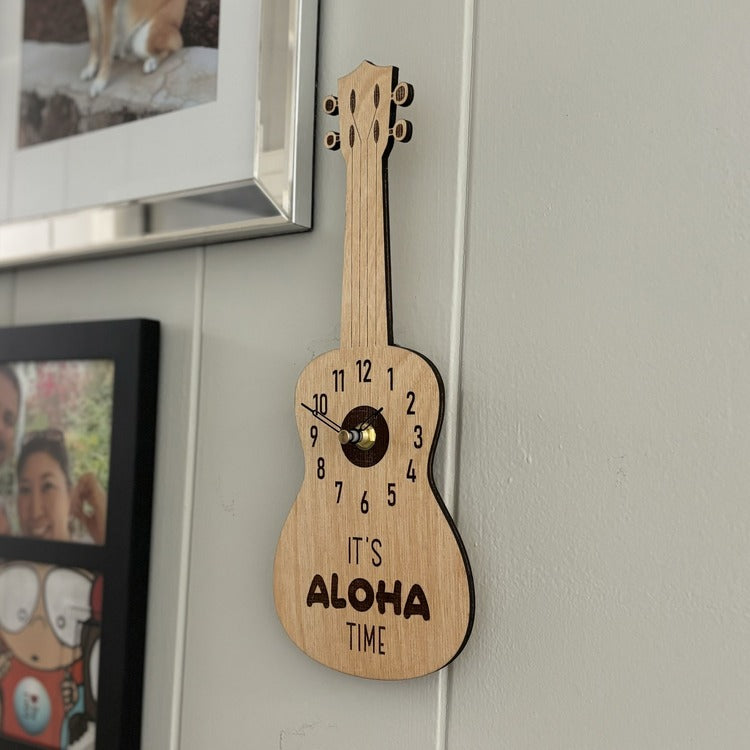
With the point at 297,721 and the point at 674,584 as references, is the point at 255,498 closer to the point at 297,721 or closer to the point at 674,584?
the point at 297,721

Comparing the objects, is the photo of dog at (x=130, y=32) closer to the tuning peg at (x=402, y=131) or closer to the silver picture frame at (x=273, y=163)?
the silver picture frame at (x=273, y=163)

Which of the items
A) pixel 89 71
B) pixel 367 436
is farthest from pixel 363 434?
pixel 89 71

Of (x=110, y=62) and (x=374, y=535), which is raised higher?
(x=110, y=62)

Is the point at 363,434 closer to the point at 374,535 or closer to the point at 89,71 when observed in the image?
the point at 374,535

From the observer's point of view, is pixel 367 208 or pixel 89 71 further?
pixel 89 71

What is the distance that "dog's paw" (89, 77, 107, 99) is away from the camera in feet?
2.13

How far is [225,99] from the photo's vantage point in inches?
22.5

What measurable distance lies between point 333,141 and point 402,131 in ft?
0.14

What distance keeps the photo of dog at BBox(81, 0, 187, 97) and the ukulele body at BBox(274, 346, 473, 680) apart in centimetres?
26

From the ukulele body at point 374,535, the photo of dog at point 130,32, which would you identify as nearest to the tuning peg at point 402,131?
the ukulele body at point 374,535

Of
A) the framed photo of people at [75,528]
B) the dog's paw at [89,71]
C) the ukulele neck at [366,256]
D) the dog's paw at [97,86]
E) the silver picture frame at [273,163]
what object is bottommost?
the framed photo of people at [75,528]

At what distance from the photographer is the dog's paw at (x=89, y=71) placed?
0.66 metres

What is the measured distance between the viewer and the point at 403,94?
1.54ft

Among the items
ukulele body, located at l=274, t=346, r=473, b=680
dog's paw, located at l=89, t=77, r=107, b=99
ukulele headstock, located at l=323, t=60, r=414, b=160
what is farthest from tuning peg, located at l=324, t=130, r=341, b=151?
dog's paw, located at l=89, t=77, r=107, b=99
